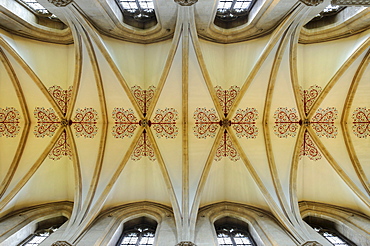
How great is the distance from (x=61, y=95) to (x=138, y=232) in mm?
6073

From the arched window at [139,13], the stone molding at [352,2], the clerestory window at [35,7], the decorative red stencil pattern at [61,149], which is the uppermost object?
the arched window at [139,13]

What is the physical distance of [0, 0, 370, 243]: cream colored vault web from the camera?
9078mm

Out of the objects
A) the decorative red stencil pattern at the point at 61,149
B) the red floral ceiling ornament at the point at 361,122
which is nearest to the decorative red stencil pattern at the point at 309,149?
the red floral ceiling ornament at the point at 361,122

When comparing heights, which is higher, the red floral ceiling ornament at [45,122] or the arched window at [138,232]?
the red floral ceiling ornament at [45,122]

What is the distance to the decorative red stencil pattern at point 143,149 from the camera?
10102 mm

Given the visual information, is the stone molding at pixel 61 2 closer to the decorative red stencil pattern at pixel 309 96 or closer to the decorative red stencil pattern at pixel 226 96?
the decorative red stencil pattern at pixel 226 96

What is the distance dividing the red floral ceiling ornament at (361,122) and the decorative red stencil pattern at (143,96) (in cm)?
813

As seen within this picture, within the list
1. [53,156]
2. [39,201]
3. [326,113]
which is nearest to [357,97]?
[326,113]

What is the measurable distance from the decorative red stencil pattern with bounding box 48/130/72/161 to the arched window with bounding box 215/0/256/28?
7.69m

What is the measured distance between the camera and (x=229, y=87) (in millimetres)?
9875

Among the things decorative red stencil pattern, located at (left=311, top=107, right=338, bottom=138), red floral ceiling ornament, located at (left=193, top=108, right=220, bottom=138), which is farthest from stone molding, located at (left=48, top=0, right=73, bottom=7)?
decorative red stencil pattern, located at (left=311, top=107, right=338, bottom=138)

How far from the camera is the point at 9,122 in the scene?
9633mm

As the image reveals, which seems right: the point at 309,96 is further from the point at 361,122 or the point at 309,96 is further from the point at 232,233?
the point at 232,233

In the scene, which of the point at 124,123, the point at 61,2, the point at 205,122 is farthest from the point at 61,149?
the point at 205,122
